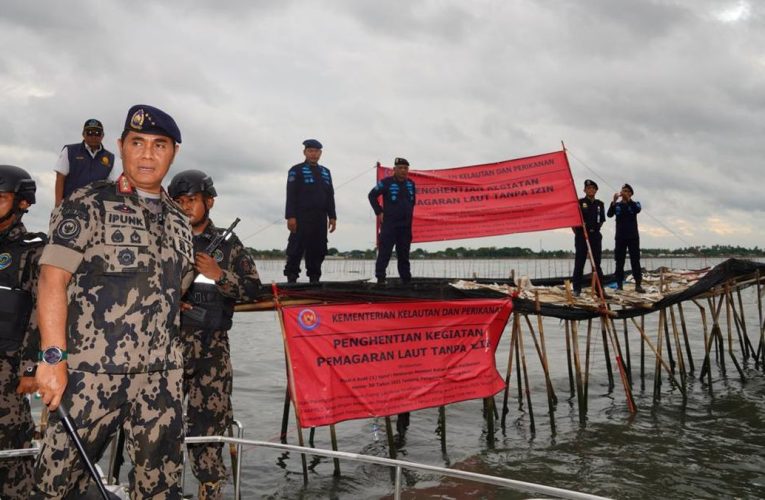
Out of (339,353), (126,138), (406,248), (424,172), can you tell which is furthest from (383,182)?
(126,138)

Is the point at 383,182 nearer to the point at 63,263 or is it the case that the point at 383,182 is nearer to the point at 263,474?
the point at 263,474

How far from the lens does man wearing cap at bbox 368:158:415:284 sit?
10.4m

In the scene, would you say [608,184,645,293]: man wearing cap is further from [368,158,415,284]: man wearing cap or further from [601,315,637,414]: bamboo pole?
[368,158,415,284]: man wearing cap

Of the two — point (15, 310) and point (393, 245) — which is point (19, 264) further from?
point (393, 245)

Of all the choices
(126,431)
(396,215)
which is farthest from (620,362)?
(126,431)

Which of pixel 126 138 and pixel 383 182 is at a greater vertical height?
pixel 383 182

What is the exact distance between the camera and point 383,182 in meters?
10.6

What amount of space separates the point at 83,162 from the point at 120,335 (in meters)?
4.92

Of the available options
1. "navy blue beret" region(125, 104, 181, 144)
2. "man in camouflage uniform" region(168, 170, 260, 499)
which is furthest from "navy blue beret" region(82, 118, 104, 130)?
"navy blue beret" region(125, 104, 181, 144)

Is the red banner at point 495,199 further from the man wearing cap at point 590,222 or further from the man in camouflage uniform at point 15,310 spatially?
the man in camouflage uniform at point 15,310

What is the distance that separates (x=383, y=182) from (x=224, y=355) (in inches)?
231

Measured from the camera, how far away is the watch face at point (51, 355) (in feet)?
8.89

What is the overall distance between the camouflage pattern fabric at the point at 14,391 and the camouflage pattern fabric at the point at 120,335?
172 cm

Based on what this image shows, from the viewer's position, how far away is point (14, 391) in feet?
14.6
